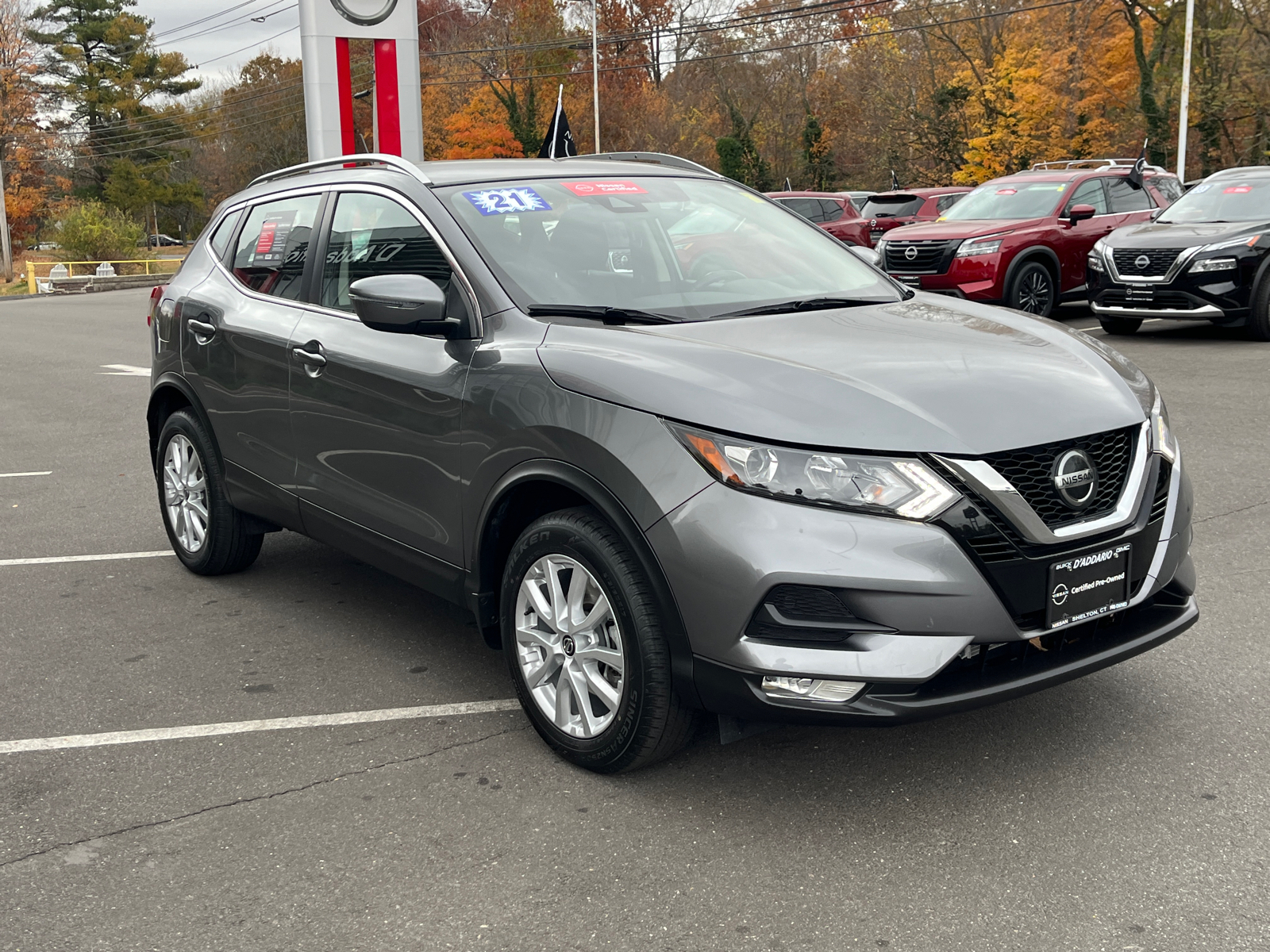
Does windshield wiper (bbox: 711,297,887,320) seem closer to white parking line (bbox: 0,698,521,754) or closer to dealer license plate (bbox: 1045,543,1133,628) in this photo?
dealer license plate (bbox: 1045,543,1133,628)

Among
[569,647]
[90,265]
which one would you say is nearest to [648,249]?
[569,647]

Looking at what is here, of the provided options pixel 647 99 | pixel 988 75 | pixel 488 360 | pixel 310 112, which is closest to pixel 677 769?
pixel 488 360

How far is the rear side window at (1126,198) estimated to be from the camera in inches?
630

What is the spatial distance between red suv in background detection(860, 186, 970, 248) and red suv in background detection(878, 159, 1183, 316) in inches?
206

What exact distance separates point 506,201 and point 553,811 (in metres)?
2.04

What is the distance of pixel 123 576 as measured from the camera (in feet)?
19.2

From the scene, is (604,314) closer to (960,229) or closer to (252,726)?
(252,726)

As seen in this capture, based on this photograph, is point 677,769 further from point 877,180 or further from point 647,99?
point 647,99

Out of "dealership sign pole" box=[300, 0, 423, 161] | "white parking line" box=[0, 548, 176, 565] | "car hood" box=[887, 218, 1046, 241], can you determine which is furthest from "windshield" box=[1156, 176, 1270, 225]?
"white parking line" box=[0, 548, 176, 565]

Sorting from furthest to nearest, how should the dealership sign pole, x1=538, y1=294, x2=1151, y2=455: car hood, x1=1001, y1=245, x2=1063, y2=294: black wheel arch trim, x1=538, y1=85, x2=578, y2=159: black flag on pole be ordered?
x1=538, y1=85, x2=578, y2=159: black flag on pole < x1=1001, y1=245, x2=1063, y2=294: black wheel arch trim < the dealership sign pole < x1=538, y1=294, x2=1151, y2=455: car hood

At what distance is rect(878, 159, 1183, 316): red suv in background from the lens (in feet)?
46.0

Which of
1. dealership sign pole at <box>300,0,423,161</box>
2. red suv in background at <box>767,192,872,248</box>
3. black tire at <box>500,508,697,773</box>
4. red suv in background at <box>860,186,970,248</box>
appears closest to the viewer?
black tire at <box>500,508,697,773</box>

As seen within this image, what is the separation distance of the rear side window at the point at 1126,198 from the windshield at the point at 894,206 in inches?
243

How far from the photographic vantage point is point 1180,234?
12648 millimetres
